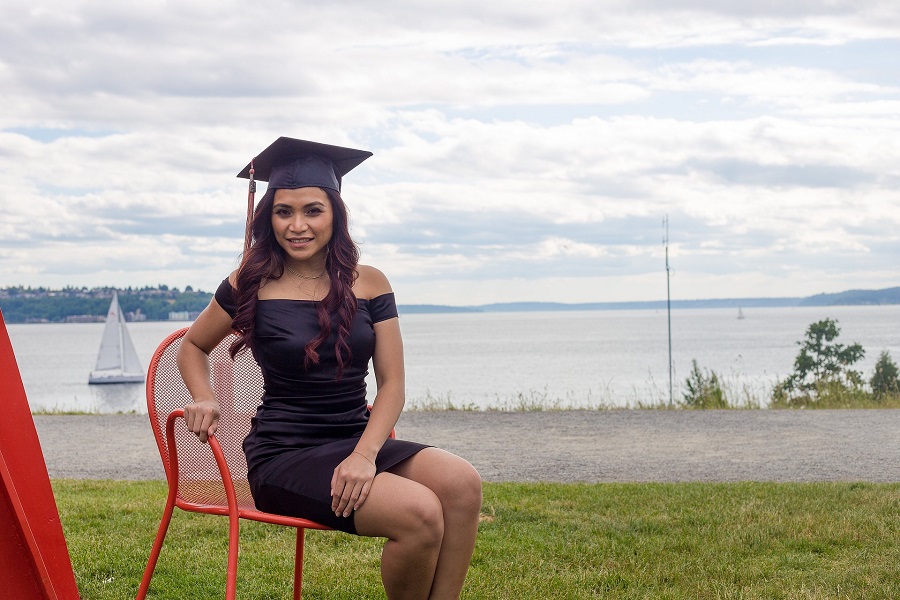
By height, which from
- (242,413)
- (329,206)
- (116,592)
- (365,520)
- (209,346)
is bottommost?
(116,592)

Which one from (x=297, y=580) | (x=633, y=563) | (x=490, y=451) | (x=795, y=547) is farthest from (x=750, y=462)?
(x=297, y=580)

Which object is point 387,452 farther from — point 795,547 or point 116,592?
point 795,547

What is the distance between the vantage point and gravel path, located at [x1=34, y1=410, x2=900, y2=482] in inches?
293

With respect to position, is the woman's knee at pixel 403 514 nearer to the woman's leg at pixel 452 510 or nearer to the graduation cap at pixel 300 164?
the woman's leg at pixel 452 510

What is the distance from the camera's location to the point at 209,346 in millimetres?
3248

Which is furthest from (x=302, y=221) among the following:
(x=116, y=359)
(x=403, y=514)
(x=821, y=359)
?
(x=116, y=359)

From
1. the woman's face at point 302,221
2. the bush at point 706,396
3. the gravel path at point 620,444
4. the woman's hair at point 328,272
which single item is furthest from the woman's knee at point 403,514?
the bush at point 706,396

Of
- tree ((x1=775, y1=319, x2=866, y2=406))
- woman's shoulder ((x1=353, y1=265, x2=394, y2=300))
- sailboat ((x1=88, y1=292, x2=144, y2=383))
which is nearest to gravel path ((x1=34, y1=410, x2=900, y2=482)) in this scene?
tree ((x1=775, y1=319, x2=866, y2=406))

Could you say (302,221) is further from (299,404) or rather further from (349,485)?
(349,485)

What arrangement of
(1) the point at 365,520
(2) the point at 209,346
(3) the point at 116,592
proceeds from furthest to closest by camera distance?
(3) the point at 116,592
(2) the point at 209,346
(1) the point at 365,520

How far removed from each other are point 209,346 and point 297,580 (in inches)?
39.1

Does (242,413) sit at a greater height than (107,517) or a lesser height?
greater

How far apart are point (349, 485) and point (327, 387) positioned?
39cm

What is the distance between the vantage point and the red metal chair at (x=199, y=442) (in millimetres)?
3192
